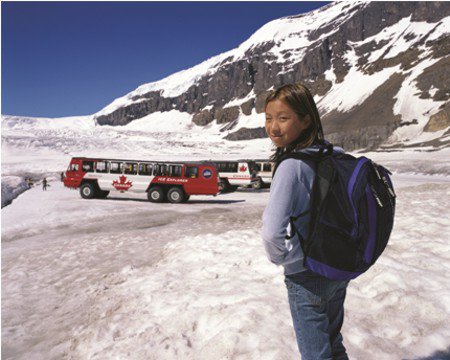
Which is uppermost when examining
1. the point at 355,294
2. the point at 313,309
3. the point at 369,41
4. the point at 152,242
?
the point at 369,41

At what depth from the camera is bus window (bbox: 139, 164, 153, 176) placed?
2127 cm

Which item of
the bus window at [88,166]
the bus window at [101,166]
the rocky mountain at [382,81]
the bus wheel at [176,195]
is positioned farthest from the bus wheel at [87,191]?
the rocky mountain at [382,81]

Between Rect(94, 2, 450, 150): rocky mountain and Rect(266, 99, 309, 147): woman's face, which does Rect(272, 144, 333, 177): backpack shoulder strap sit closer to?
Rect(266, 99, 309, 147): woman's face

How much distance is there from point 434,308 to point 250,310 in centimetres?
238

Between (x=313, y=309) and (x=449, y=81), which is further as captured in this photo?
(x=449, y=81)

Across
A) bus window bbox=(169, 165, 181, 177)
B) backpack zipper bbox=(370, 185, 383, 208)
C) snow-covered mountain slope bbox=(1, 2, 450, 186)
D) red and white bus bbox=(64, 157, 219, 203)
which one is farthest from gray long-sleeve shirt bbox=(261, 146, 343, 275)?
snow-covered mountain slope bbox=(1, 2, 450, 186)

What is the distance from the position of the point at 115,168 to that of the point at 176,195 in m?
4.35

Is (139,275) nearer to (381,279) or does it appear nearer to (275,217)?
(381,279)

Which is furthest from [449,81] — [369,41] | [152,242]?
[152,242]

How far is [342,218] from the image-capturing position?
6.68 ft

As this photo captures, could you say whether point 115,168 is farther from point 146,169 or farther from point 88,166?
point 146,169

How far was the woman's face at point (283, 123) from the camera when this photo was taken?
2242mm

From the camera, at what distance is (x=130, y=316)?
Result: 16.3 ft

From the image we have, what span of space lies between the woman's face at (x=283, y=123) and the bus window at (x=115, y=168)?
20.6m
